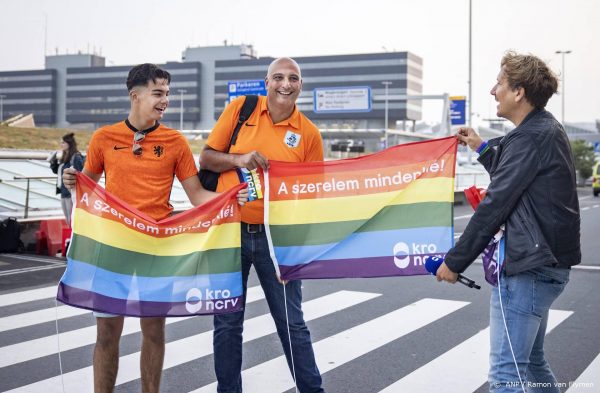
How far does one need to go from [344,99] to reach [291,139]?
39.9 m

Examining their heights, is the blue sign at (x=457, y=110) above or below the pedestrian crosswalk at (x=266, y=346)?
above

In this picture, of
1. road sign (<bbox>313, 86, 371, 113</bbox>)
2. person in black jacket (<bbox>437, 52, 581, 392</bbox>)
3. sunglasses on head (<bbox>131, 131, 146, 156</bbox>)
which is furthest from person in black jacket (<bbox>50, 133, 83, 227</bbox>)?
road sign (<bbox>313, 86, 371, 113</bbox>)

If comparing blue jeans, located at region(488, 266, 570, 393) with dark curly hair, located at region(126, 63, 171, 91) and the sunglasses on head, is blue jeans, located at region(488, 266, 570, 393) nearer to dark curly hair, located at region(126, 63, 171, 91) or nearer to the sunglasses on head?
the sunglasses on head

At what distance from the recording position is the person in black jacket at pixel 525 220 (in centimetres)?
329

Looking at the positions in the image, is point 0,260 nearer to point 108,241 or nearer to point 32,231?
point 32,231

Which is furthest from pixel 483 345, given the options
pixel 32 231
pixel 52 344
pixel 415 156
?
pixel 32 231

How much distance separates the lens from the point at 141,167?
167 inches

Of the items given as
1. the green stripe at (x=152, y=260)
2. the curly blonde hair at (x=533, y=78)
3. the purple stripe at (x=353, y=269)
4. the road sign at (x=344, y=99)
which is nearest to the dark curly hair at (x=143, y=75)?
the green stripe at (x=152, y=260)

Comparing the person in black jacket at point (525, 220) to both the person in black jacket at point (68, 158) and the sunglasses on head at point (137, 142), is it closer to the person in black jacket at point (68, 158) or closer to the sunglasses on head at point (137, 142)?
the sunglasses on head at point (137, 142)

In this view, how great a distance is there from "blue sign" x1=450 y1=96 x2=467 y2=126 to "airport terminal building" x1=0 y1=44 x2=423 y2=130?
9214 cm

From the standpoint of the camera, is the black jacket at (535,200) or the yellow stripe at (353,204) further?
the yellow stripe at (353,204)

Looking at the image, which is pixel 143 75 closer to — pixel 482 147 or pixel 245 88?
pixel 482 147

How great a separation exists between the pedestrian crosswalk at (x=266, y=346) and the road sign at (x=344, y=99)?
35313 millimetres

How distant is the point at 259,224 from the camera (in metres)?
4.42
